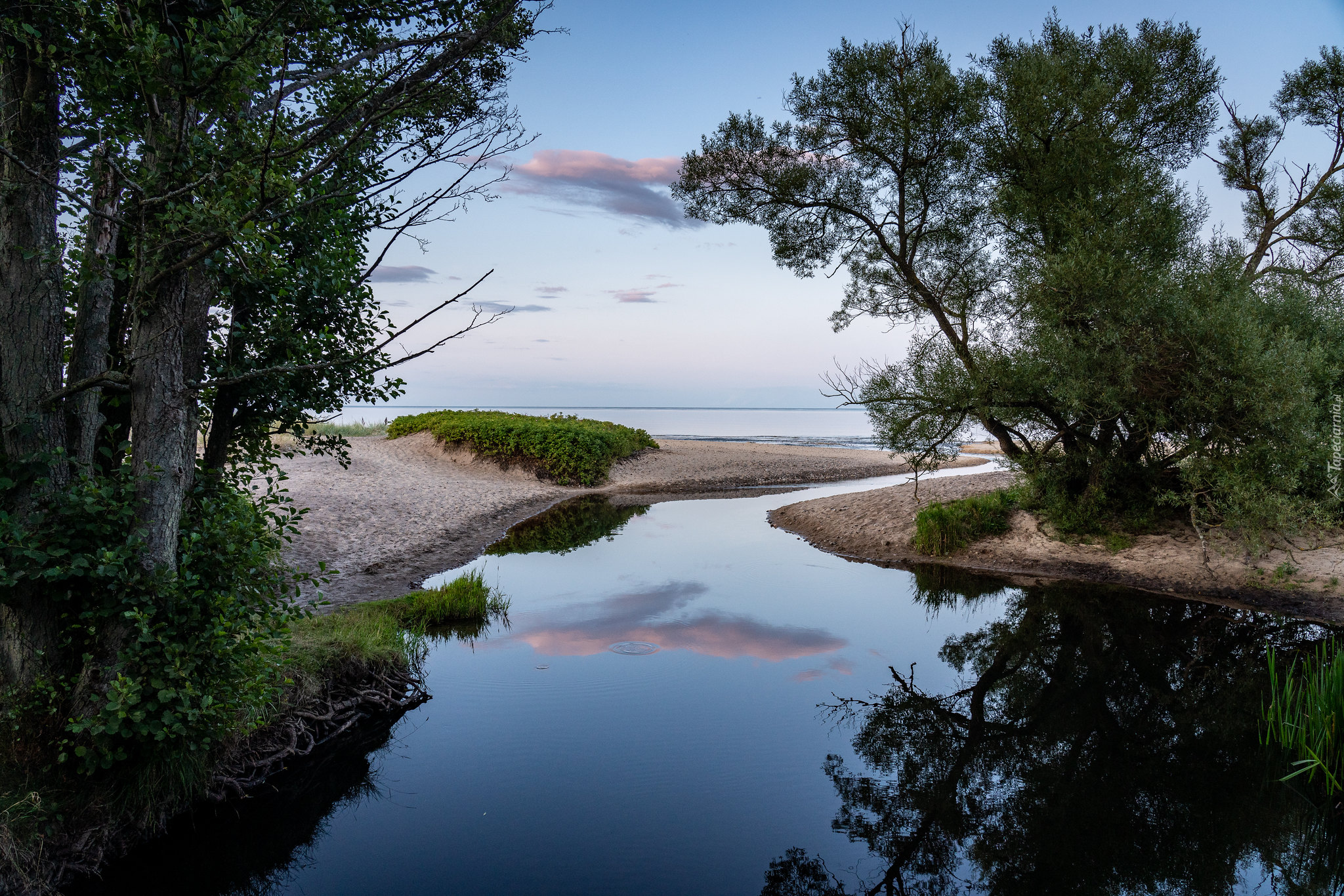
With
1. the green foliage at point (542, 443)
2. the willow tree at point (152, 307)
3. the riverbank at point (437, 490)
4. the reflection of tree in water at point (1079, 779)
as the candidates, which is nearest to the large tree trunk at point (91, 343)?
the willow tree at point (152, 307)

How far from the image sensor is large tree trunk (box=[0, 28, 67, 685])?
4418 mm

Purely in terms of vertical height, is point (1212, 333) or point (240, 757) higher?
point (1212, 333)

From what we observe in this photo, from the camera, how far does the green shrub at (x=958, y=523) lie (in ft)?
46.2

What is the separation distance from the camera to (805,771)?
247 inches

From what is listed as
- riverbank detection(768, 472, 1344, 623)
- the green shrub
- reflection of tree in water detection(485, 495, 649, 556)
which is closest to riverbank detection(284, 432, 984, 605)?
reflection of tree in water detection(485, 495, 649, 556)

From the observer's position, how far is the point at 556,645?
933cm

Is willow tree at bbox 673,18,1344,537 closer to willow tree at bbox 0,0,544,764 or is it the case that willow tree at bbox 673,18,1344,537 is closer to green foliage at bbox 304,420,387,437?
willow tree at bbox 0,0,544,764

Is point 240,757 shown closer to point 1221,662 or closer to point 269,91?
point 269,91

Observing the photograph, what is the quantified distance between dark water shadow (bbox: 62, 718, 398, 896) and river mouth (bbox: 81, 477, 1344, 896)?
2cm

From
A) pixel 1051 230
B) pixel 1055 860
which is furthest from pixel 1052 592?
pixel 1055 860

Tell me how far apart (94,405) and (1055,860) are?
23.4ft

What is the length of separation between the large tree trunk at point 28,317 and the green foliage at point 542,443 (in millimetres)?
19958

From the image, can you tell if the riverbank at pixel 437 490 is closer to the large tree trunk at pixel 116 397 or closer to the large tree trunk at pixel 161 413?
the large tree trunk at pixel 116 397

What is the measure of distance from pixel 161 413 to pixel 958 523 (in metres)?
13.2
